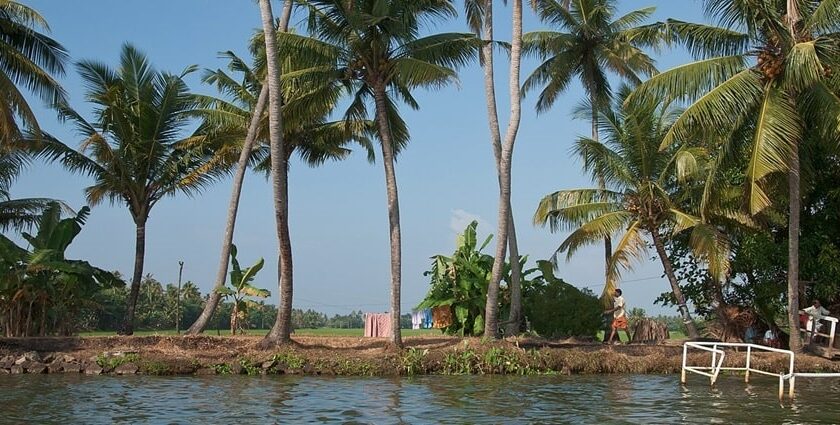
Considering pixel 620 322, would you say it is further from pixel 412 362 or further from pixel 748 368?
pixel 748 368

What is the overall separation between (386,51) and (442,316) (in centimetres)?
986

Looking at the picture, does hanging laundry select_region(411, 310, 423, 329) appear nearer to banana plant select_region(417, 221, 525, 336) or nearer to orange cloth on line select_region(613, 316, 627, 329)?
Result: banana plant select_region(417, 221, 525, 336)

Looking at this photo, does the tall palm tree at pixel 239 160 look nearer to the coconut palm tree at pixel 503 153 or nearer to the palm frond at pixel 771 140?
the coconut palm tree at pixel 503 153

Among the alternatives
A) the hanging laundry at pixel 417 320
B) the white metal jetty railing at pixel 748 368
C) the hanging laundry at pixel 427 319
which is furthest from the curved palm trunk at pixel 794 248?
the hanging laundry at pixel 417 320

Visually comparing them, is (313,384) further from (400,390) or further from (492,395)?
(492,395)

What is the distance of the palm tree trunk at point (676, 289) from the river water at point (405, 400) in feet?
A: 22.3

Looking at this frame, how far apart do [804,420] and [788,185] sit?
12401 millimetres

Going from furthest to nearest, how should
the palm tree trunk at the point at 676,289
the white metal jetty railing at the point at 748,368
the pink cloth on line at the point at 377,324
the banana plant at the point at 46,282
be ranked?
the pink cloth on line at the point at 377,324, the palm tree trunk at the point at 676,289, the banana plant at the point at 46,282, the white metal jetty railing at the point at 748,368

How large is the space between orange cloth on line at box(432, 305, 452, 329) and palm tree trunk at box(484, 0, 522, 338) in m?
4.73

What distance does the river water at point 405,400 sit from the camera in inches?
514

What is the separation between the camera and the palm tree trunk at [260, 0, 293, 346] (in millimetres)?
21078

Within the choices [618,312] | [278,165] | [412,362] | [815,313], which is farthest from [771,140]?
[278,165]

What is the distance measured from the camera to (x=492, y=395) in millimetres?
16359

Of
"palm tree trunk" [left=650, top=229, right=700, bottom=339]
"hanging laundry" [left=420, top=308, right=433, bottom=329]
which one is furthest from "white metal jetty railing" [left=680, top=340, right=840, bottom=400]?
"hanging laundry" [left=420, top=308, right=433, bottom=329]
